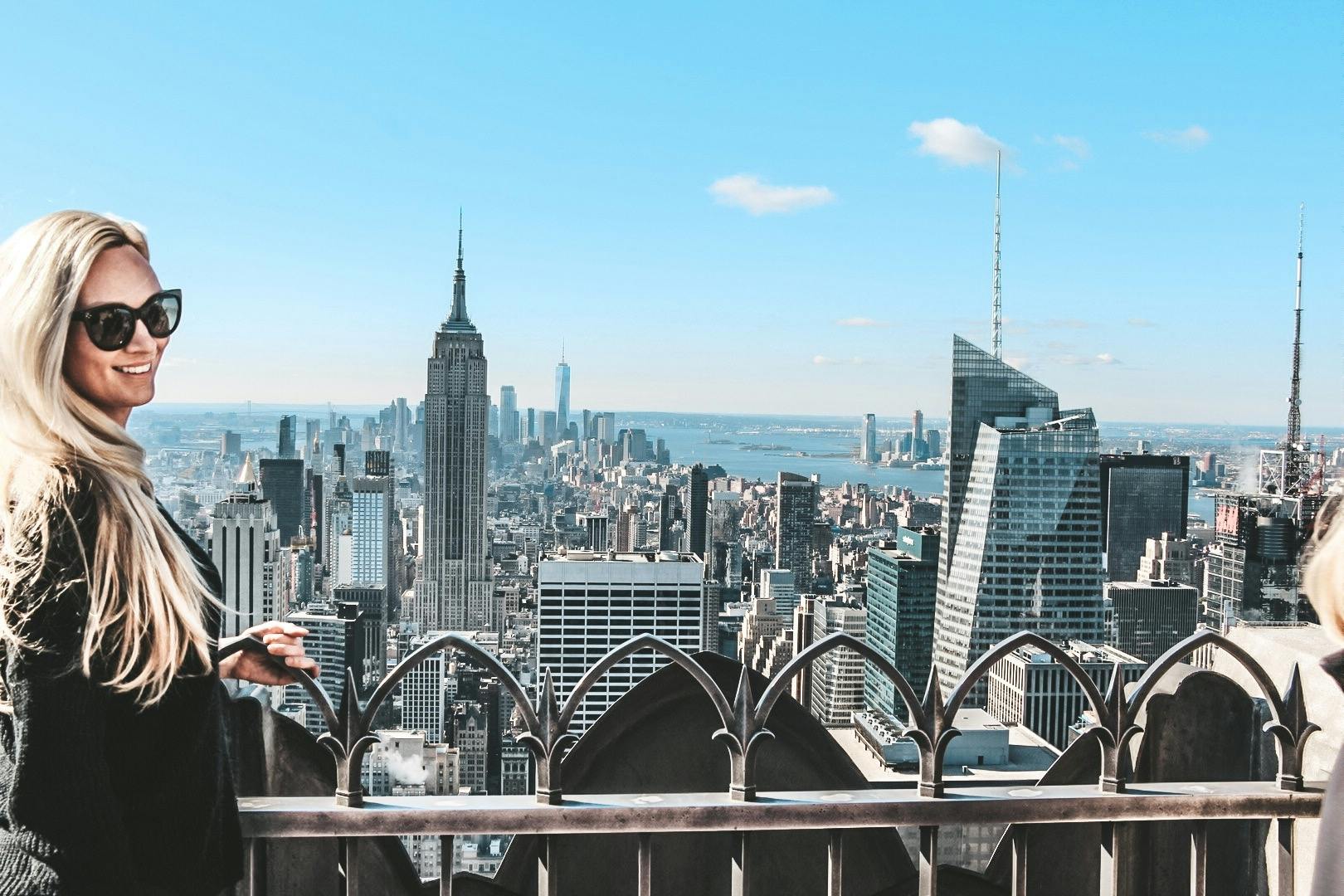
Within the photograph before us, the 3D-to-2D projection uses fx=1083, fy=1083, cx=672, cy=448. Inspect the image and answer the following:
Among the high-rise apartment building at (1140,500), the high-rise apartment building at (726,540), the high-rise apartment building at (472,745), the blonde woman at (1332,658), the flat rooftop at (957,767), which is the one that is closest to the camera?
the blonde woman at (1332,658)

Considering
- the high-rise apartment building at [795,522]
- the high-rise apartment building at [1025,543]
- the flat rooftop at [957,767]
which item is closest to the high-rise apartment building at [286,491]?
the high-rise apartment building at [795,522]

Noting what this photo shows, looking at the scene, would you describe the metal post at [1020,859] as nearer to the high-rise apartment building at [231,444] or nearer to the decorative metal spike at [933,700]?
the decorative metal spike at [933,700]

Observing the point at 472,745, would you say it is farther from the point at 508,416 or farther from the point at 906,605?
the point at 508,416

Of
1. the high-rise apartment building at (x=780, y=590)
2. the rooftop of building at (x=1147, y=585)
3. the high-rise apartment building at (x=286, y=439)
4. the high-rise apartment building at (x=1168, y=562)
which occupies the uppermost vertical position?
the high-rise apartment building at (x=286, y=439)

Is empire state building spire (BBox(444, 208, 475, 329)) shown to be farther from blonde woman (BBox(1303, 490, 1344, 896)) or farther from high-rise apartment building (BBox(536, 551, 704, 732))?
blonde woman (BBox(1303, 490, 1344, 896))

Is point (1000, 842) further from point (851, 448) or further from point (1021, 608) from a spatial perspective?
point (851, 448)

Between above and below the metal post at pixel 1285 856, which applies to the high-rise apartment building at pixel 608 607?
below
